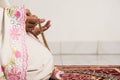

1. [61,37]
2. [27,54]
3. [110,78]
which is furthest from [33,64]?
[61,37]

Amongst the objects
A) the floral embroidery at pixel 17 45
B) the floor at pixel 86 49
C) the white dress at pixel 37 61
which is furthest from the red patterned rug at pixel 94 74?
the floor at pixel 86 49

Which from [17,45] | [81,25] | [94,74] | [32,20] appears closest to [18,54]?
[17,45]

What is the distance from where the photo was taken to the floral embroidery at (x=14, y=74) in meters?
0.81

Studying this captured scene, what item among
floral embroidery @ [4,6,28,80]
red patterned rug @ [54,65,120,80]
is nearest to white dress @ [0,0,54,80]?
floral embroidery @ [4,6,28,80]

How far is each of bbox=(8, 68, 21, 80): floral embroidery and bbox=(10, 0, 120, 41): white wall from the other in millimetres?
1390

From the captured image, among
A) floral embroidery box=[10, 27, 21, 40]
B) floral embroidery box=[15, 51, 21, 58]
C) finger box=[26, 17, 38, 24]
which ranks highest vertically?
finger box=[26, 17, 38, 24]

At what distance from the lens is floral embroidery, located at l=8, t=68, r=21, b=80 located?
81cm

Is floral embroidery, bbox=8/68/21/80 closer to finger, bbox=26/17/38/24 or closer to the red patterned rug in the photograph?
finger, bbox=26/17/38/24

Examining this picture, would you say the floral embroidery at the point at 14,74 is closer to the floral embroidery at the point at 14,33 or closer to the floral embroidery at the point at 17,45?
the floral embroidery at the point at 17,45

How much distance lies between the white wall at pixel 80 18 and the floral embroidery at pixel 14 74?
1.39m

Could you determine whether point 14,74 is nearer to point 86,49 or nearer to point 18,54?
point 18,54

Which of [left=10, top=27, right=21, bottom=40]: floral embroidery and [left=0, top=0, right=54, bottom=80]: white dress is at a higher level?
[left=10, top=27, right=21, bottom=40]: floral embroidery

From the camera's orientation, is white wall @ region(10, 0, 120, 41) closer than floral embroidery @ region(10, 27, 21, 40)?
No

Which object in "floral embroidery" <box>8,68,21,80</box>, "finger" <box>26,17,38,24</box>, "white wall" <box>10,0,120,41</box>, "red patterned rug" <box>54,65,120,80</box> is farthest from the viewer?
"white wall" <box>10,0,120,41</box>
